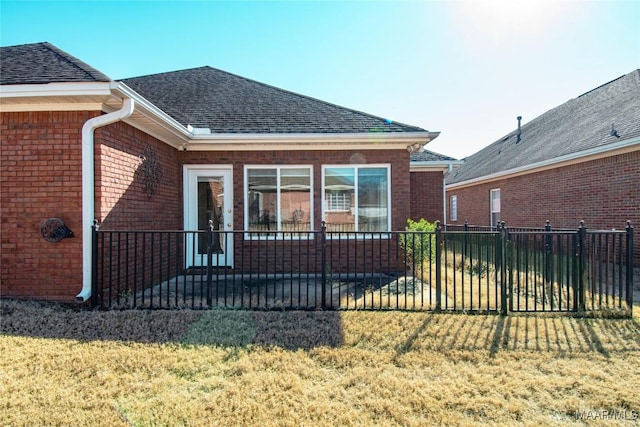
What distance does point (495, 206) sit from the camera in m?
16.2

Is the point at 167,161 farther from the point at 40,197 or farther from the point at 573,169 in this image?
the point at 573,169

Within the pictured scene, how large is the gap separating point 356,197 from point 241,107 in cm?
373

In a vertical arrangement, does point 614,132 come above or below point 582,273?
above

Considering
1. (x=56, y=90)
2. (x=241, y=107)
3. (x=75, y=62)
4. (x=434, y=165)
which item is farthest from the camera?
(x=434, y=165)

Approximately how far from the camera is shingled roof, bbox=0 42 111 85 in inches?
192

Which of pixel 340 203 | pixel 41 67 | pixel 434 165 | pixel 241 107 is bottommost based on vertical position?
pixel 340 203

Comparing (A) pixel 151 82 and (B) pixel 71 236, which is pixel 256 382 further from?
(A) pixel 151 82

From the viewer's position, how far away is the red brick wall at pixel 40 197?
520 centimetres

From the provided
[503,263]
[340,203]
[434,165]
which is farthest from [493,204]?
[503,263]

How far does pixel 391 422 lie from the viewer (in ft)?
8.62

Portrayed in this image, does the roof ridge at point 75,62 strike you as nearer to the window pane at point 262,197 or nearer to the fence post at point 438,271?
the window pane at point 262,197

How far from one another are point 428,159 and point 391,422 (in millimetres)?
13037

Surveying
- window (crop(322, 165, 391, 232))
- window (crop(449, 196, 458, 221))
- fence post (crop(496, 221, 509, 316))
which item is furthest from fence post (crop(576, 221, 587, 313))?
window (crop(449, 196, 458, 221))

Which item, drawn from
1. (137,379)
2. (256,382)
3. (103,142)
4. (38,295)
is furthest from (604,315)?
(38,295)
